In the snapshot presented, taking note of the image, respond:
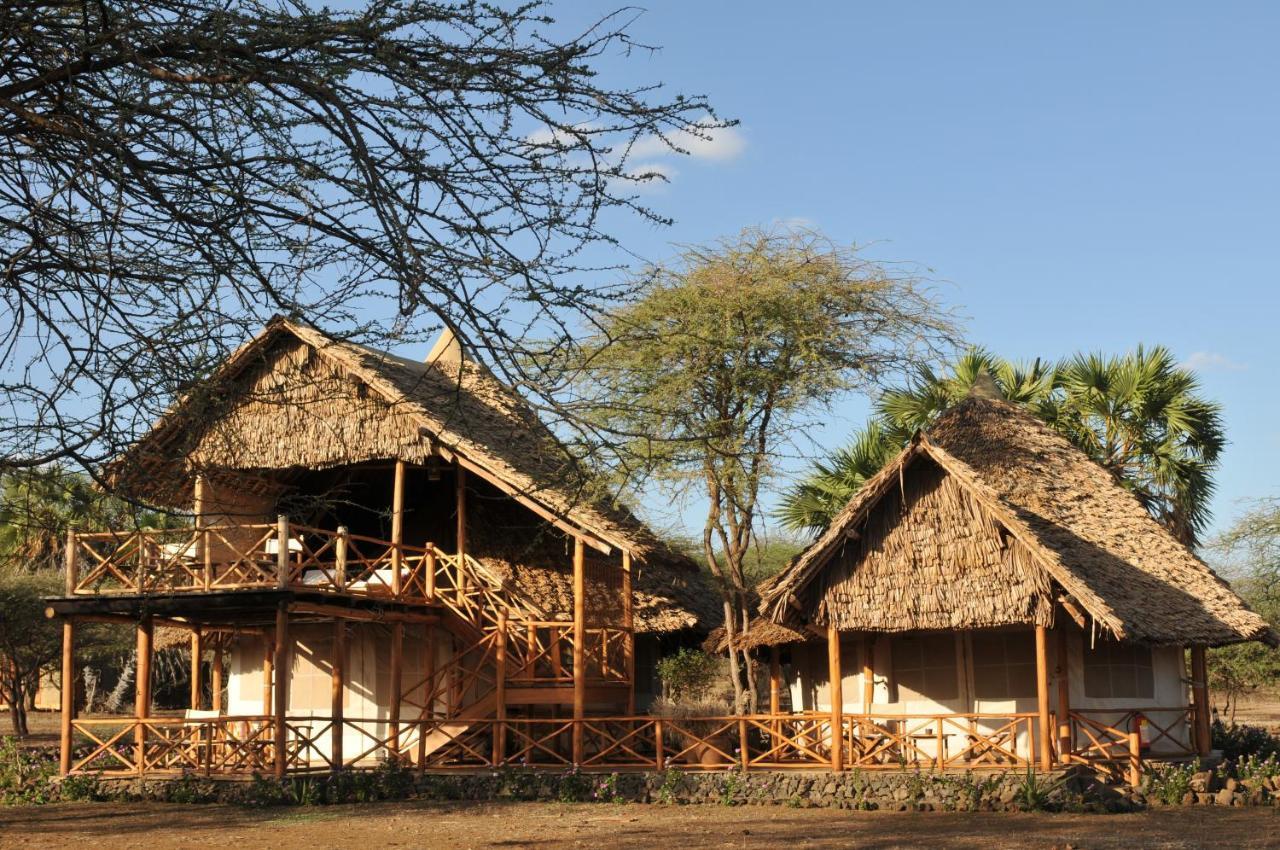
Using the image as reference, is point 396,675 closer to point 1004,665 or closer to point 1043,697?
point 1004,665

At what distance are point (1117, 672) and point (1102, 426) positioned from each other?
19.3 feet

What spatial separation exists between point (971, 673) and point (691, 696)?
12.9 m

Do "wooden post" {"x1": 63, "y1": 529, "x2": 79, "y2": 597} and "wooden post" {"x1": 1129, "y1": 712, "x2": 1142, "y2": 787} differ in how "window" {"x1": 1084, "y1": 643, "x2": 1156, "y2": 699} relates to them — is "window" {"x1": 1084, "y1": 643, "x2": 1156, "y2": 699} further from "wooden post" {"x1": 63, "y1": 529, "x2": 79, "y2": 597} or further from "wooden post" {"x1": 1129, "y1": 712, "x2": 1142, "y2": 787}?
"wooden post" {"x1": 63, "y1": 529, "x2": 79, "y2": 597}

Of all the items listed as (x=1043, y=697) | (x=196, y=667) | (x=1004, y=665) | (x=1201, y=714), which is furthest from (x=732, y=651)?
(x=196, y=667)

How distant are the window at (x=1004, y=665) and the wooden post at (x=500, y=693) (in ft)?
18.6

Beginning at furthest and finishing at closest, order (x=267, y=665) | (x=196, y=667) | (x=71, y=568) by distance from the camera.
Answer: (x=196, y=667)
(x=267, y=665)
(x=71, y=568)

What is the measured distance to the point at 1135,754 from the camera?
16391 millimetres

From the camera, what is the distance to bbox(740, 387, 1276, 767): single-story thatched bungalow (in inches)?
640

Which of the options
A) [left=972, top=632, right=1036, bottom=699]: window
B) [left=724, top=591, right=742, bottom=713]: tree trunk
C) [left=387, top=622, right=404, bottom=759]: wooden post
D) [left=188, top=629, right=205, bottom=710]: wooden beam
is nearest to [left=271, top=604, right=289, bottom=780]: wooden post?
[left=387, top=622, right=404, bottom=759]: wooden post

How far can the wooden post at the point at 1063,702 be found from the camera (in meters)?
16.8

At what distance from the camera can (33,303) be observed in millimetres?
7133

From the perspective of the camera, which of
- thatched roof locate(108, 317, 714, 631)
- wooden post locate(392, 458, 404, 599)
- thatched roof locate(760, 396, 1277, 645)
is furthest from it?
wooden post locate(392, 458, 404, 599)

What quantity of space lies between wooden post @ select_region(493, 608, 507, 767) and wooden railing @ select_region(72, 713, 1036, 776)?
24mm

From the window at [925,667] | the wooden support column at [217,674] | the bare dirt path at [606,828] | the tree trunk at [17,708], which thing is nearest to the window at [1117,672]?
the window at [925,667]
